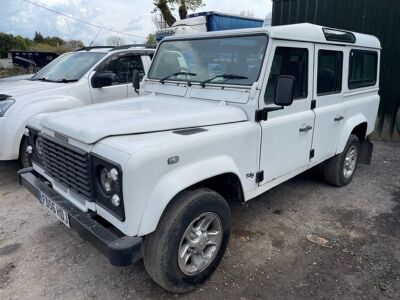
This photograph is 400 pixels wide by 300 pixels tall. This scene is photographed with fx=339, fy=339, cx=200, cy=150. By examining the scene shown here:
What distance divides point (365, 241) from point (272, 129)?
158cm

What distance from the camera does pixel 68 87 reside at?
5.29 m

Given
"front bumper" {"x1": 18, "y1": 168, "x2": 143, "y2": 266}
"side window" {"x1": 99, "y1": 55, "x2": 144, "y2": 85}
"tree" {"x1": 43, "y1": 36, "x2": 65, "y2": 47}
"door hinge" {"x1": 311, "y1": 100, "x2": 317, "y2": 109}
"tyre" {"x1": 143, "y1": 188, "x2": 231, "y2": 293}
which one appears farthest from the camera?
"tree" {"x1": 43, "y1": 36, "x2": 65, "y2": 47}

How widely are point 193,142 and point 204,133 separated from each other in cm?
19

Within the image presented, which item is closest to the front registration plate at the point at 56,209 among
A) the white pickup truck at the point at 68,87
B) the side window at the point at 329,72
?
the white pickup truck at the point at 68,87

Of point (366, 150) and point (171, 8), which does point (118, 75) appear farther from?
point (171, 8)

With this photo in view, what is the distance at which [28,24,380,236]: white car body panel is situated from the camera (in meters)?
2.22

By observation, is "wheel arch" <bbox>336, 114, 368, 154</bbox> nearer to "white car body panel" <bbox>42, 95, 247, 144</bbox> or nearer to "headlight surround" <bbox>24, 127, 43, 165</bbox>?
"white car body panel" <bbox>42, 95, 247, 144</bbox>

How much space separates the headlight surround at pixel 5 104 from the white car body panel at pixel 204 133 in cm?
176

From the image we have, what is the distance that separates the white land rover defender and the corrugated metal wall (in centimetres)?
356

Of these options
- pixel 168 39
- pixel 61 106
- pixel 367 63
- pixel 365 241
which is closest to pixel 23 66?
pixel 61 106

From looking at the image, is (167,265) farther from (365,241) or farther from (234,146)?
(365,241)

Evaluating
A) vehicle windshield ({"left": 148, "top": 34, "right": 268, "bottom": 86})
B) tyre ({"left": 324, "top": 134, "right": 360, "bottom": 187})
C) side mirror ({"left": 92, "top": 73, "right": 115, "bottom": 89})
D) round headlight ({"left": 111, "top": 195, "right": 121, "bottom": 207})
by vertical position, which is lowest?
tyre ({"left": 324, "top": 134, "right": 360, "bottom": 187})

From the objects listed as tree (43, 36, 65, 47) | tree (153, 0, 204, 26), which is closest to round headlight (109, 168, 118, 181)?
tree (153, 0, 204, 26)

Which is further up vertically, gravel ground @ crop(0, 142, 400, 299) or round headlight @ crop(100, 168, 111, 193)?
round headlight @ crop(100, 168, 111, 193)
